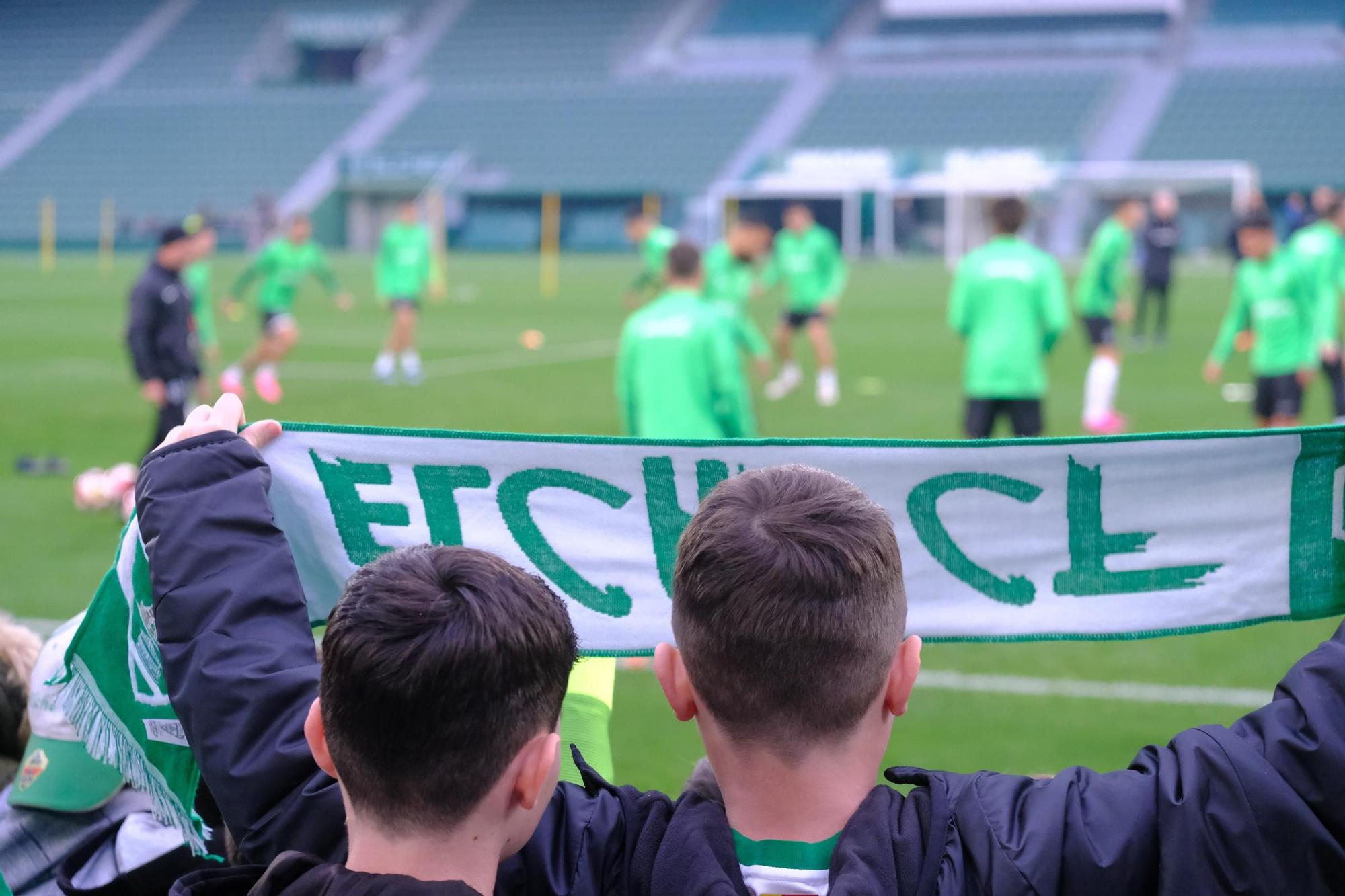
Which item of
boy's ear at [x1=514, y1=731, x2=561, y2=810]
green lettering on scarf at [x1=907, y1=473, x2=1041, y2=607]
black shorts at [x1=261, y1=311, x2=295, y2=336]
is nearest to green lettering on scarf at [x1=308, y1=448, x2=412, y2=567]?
green lettering on scarf at [x1=907, y1=473, x2=1041, y2=607]

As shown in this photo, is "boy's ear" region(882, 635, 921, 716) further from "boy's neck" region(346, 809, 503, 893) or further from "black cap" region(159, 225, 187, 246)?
"black cap" region(159, 225, 187, 246)

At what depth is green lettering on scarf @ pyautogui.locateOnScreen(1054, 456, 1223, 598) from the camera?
8.47 feet

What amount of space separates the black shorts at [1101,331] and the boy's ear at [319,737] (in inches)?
432

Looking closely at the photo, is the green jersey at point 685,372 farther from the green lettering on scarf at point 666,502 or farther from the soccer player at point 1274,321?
the soccer player at point 1274,321

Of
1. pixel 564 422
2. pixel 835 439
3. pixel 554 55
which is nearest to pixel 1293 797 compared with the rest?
pixel 835 439

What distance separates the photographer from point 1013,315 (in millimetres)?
7934

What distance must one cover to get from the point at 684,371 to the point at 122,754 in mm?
3937

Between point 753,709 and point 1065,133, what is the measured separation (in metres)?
39.8

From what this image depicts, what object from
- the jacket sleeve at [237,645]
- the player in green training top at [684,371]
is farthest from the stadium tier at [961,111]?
the jacket sleeve at [237,645]

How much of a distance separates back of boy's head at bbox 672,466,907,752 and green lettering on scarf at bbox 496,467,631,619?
1035mm

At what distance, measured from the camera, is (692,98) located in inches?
1738

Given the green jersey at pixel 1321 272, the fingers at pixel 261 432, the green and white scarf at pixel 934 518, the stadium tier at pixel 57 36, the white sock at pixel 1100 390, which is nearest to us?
the fingers at pixel 261 432

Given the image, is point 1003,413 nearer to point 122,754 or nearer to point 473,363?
point 122,754

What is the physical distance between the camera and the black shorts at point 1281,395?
918cm
